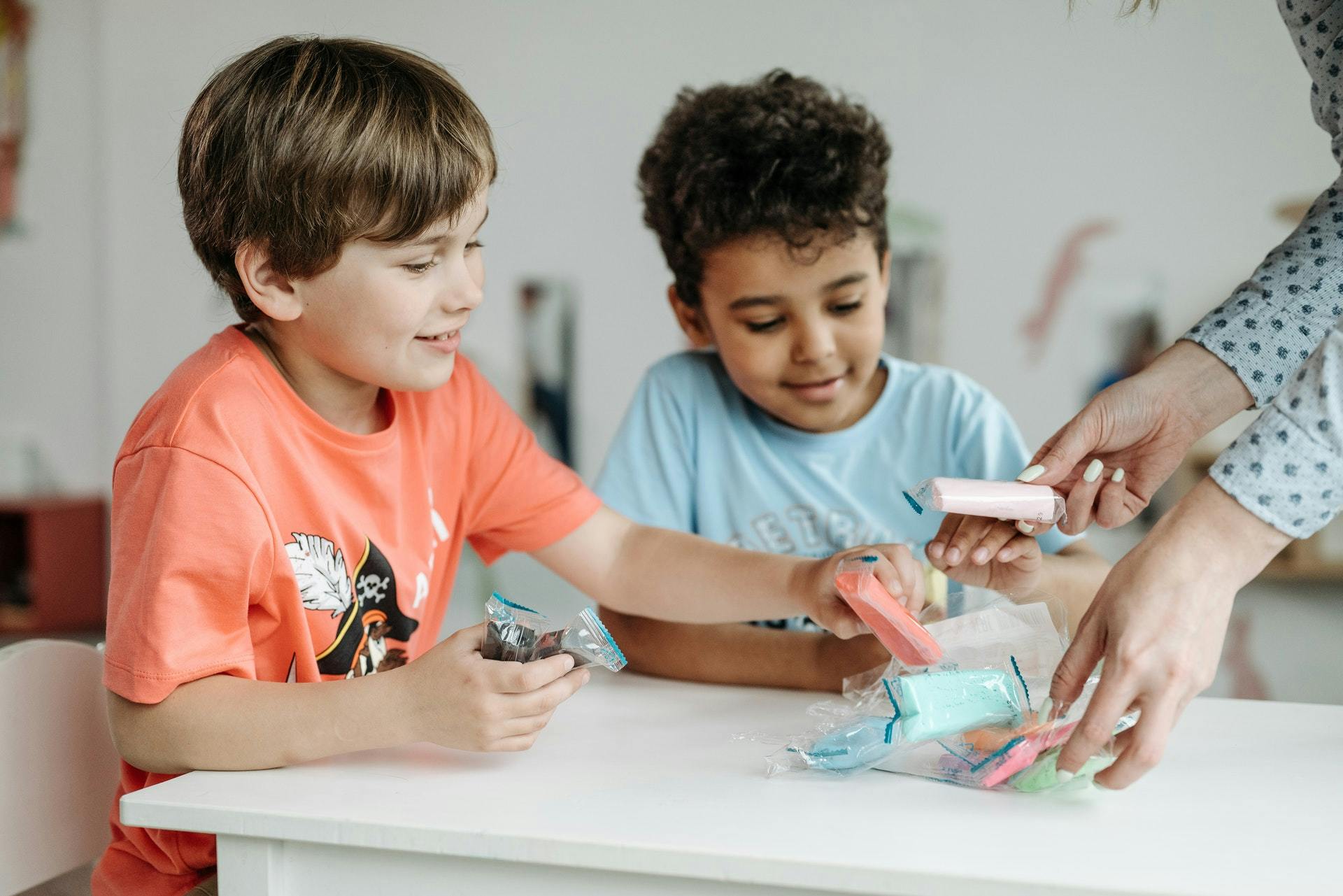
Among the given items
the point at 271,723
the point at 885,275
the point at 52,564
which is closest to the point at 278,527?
the point at 271,723

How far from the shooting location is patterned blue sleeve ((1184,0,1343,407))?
39.2 inches

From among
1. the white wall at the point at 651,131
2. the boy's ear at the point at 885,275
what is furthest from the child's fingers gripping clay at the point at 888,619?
the white wall at the point at 651,131

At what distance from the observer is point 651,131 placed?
312cm

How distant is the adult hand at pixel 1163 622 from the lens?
0.67 metres

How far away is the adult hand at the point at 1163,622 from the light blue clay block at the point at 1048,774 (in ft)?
0.04

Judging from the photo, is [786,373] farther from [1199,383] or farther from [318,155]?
[318,155]

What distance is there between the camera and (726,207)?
1376 mm

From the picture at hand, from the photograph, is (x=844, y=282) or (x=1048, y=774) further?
(x=844, y=282)

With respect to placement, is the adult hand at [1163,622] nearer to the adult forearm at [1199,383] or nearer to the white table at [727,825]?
the white table at [727,825]

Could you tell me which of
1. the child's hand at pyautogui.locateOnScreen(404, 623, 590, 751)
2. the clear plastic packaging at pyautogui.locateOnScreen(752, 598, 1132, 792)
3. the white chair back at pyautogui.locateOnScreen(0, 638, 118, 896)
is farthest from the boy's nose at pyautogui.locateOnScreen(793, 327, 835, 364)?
the white chair back at pyautogui.locateOnScreen(0, 638, 118, 896)

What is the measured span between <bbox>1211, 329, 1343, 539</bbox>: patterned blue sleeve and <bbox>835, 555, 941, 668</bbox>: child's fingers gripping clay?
24cm

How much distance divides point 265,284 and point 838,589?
0.55 m

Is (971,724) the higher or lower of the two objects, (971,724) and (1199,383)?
the lower

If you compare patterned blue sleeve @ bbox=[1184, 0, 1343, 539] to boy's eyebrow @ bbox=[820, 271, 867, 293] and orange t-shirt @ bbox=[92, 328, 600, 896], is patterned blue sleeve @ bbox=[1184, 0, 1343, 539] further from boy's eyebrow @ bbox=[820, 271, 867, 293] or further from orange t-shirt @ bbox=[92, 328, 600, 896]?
orange t-shirt @ bbox=[92, 328, 600, 896]
